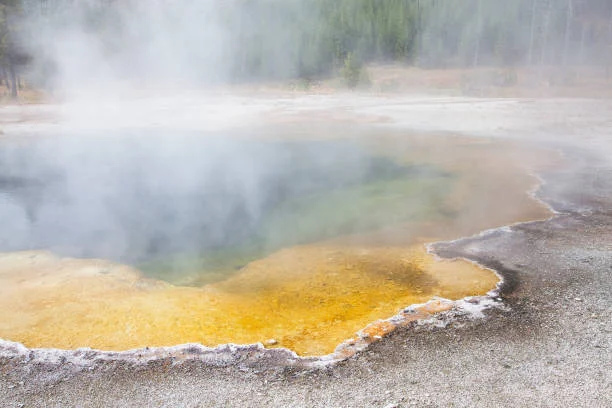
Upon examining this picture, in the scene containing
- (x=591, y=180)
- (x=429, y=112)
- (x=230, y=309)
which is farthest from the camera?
(x=429, y=112)

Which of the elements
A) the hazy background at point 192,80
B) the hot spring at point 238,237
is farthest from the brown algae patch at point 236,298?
the hazy background at point 192,80

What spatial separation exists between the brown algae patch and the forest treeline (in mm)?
24899

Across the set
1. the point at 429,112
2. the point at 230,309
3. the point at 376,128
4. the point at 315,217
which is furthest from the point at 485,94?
the point at 230,309

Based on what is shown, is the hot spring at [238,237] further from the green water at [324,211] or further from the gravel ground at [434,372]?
the gravel ground at [434,372]

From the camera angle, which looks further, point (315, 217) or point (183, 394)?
point (315, 217)

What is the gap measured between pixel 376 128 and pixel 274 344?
1169 cm

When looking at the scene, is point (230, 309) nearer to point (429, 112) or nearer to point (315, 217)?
point (315, 217)

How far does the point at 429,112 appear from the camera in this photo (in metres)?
17.0

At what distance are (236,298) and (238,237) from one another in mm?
1805

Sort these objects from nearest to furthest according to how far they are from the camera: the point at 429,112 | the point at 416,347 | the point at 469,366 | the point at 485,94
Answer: the point at 469,366, the point at 416,347, the point at 429,112, the point at 485,94

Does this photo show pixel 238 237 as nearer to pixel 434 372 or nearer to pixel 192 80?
pixel 434 372

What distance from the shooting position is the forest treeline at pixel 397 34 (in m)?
Result: 34.5

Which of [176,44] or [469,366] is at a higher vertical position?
[176,44]

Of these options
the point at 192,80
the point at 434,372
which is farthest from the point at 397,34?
the point at 434,372
